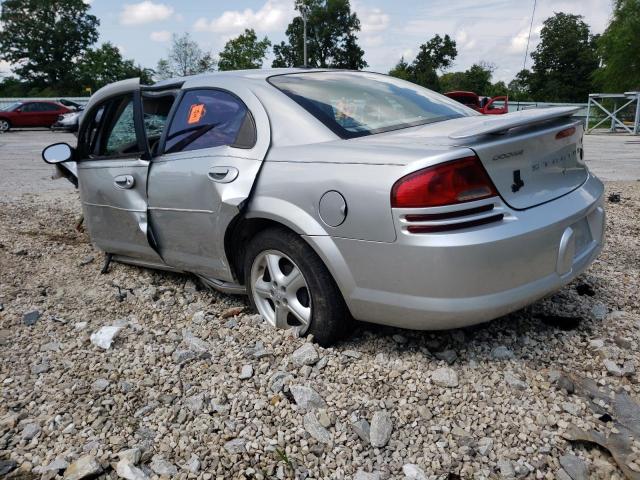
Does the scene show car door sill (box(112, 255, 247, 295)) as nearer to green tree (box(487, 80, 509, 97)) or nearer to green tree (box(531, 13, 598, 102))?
green tree (box(487, 80, 509, 97))

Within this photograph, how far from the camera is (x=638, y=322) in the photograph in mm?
3256

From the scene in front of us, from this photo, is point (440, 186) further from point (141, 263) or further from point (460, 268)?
point (141, 263)

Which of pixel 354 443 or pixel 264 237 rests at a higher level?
pixel 264 237

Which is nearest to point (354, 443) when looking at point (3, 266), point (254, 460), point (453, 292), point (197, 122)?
point (254, 460)

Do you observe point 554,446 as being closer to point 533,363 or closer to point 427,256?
point 533,363

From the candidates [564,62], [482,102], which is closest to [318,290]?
[482,102]

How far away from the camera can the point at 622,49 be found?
40844mm

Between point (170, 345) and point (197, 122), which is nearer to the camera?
point (170, 345)

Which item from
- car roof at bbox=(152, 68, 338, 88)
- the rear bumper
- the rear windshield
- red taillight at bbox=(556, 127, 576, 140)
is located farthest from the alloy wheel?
Result: red taillight at bbox=(556, 127, 576, 140)

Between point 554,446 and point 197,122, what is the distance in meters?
2.63

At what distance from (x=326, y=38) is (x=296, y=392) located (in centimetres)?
8639

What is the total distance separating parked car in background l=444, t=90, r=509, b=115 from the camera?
4906mm

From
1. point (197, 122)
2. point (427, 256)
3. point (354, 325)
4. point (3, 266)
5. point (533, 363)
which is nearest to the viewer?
point (427, 256)

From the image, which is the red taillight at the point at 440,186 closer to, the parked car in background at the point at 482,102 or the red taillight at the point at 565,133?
the red taillight at the point at 565,133
